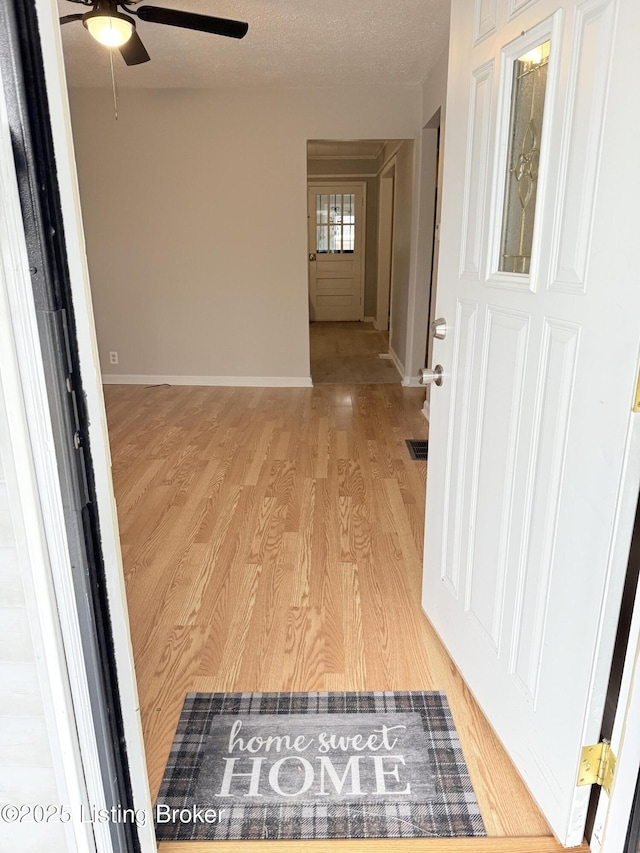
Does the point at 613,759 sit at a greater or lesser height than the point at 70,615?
lesser

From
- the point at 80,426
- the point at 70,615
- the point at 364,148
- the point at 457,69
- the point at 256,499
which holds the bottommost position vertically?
the point at 256,499

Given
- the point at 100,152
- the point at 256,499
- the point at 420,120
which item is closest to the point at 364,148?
the point at 420,120

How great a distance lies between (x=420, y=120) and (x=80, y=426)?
480cm

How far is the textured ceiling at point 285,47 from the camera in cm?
318

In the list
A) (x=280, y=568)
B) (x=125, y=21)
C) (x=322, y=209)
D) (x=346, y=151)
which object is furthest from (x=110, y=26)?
(x=322, y=209)

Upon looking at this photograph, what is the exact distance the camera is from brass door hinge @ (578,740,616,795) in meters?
1.11

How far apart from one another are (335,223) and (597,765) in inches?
351

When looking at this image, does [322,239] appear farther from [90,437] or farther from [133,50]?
[90,437]

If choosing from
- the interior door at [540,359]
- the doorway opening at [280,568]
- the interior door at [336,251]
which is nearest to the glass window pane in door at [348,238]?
the interior door at [336,251]

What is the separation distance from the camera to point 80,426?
2.74 ft

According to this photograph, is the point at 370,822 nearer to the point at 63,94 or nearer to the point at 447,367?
the point at 447,367

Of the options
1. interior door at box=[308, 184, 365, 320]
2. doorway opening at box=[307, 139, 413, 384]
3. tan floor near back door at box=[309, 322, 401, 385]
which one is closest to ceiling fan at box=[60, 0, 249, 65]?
tan floor near back door at box=[309, 322, 401, 385]

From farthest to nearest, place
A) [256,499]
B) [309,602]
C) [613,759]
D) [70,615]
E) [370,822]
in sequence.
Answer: [256,499] < [309,602] < [370,822] < [613,759] < [70,615]

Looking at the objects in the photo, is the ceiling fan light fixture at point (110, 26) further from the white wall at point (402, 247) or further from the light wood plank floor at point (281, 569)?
the white wall at point (402, 247)
